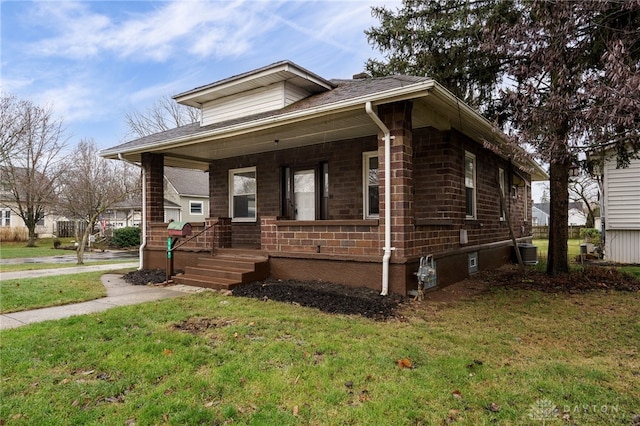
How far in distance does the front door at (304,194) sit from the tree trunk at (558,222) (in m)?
5.49

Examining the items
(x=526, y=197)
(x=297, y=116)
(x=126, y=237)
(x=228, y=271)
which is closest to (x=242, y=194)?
(x=228, y=271)

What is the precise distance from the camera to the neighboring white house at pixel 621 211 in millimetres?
11164

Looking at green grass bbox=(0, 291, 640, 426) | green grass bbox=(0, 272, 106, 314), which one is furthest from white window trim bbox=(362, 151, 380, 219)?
green grass bbox=(0, 272, 106, 314)

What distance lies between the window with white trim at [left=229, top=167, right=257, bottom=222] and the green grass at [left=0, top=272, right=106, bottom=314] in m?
3.97

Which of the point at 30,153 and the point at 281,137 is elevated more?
the point at 30,153

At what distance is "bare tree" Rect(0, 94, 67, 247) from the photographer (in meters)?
24.9

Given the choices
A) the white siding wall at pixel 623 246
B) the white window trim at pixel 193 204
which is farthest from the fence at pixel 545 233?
the white window trim at pixel 193 204

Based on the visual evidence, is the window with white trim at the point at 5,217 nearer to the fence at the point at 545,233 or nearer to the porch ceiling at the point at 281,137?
the porch ceiling at the point at 281,137

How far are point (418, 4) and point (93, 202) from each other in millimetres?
21747

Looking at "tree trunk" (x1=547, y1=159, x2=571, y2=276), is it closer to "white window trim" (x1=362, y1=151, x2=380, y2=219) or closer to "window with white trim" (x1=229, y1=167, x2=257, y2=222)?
"white window trim" (x1=362, y1=151, x2=380, y2=219)

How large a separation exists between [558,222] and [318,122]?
5951mm

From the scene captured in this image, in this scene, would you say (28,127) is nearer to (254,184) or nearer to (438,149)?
(254,184)

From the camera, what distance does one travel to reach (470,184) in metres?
9.16

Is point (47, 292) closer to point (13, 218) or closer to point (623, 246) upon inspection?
point (623, 246)
